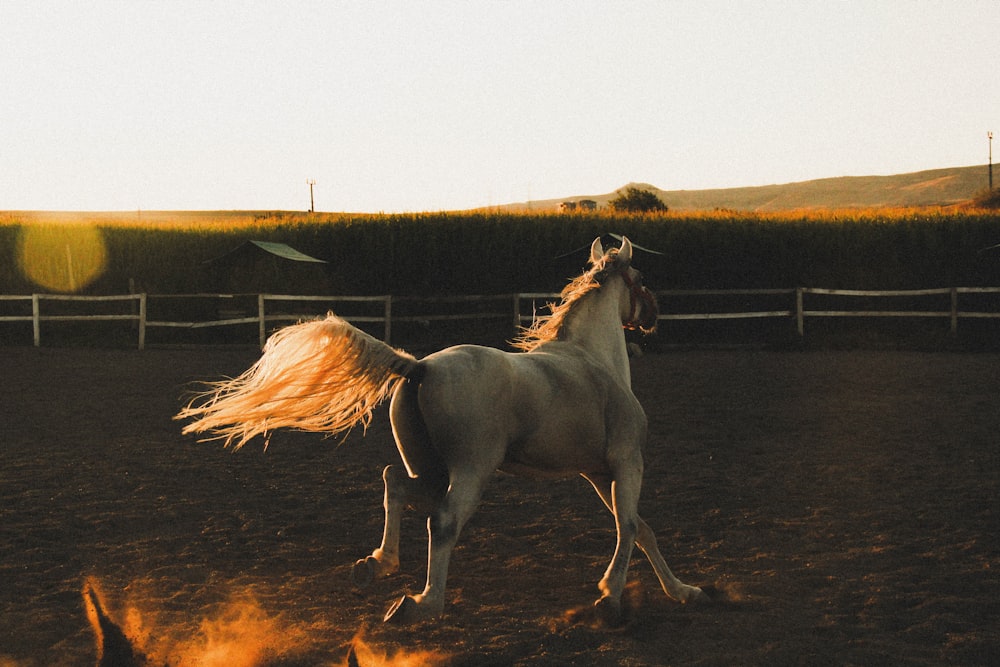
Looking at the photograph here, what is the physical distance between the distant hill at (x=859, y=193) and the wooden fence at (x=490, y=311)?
122 m

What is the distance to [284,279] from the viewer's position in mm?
23672

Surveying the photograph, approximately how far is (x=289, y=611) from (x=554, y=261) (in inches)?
788

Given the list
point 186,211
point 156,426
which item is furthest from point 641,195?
point 186,211

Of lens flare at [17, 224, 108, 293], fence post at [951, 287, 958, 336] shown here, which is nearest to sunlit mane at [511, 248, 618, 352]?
fence post at [951, 287, 958, 336]

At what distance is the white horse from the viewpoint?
13.6 ft

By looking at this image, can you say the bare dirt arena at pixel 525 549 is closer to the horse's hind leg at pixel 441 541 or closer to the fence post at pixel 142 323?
the horse's hind leg at pixel 441 541

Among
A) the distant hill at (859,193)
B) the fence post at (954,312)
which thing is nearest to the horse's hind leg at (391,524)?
the fence post at (954,312)

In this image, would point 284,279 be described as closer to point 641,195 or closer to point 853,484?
point 853,484

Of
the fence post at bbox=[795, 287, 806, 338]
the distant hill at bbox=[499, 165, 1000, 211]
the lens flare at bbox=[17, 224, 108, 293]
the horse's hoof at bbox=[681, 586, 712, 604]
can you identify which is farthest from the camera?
the distant hill at bbox=[499, 165, 1000, 211]

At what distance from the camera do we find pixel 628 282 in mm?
5371

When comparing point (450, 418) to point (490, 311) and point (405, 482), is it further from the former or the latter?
point (490, 311)

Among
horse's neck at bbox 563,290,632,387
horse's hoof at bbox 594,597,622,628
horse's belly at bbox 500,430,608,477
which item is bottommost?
horse's hoof at bbox 594,597,622,628

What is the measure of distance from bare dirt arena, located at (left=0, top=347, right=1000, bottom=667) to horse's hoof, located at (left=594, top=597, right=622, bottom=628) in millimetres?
63

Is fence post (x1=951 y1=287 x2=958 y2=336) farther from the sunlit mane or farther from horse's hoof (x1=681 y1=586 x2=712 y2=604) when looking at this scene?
horse's hoof (x1=681 y1=586 x2=712 y2=604)
